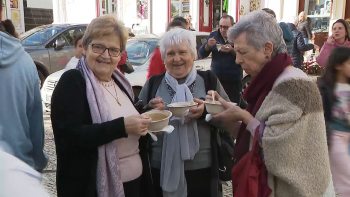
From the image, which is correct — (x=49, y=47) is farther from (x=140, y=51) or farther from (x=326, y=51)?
(x=326, y=51)

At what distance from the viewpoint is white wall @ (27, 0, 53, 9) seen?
51.7 feet

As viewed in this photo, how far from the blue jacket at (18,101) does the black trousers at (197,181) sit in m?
0.86

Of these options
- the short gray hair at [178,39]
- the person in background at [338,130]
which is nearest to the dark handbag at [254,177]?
the short gray hair at [178,39]

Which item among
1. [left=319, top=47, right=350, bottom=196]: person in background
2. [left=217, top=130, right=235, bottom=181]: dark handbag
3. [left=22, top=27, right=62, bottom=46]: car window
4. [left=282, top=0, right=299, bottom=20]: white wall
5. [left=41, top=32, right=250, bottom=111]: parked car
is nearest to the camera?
[left=217, top=130, right=235, bottom=181]: dark handbag

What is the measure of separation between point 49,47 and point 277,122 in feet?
27.2

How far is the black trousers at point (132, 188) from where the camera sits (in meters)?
2.06

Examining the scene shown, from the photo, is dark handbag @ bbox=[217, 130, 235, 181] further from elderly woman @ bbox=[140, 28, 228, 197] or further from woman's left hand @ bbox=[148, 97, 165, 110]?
woman's left hand @ bbox=[148, 97, 165, 110]

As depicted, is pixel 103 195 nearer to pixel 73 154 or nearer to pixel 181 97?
pixel 73 154

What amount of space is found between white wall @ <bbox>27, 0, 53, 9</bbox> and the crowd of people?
15.4 m

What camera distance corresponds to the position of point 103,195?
1.88 m

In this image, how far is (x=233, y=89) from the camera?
5355 mm

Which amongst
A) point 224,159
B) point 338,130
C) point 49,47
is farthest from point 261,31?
point 49,47

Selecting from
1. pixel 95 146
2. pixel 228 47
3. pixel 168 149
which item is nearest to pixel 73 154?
pixel 95 146

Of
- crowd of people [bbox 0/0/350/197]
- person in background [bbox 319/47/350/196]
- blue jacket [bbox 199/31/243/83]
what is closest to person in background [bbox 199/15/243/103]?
blue jacket [bbox 199/31/243/83]
